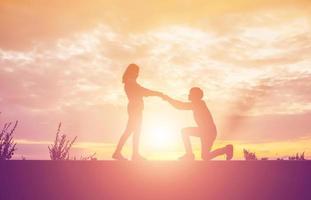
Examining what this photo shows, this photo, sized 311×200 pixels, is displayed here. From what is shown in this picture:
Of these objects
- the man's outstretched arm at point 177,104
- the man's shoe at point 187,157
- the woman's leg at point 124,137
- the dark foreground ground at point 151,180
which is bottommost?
the dark foreground ground at point 151,180

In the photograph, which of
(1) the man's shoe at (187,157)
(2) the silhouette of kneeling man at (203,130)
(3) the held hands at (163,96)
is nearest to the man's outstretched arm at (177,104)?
(3) the held hands at (163,96)

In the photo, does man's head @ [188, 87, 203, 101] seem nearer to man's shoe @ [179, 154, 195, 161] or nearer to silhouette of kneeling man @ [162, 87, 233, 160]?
silhouette of kneeling man @ [162, 87, 233, 160]

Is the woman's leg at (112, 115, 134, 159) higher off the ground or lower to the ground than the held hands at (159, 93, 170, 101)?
lower

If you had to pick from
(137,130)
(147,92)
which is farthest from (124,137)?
(147,92)

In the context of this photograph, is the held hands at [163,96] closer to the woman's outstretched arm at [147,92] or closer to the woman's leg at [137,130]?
the woman's outstretched arm at [147,92]

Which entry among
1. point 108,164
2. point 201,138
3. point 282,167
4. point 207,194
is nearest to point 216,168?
point 207,194

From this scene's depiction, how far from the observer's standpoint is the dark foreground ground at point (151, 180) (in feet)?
24.2

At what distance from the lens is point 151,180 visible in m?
7.55

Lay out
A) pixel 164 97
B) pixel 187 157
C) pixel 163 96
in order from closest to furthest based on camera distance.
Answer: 1. pixel 187 157
2. pixel 163 96
3. pixel 164 97

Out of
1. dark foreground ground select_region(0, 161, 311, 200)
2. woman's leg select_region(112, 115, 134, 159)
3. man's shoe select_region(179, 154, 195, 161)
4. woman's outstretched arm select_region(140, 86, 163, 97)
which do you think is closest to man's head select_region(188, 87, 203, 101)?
woman's outstretched arm select_region(140, 86, 163, 97)

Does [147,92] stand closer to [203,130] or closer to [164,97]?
[164,97]

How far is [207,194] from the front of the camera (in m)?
7.44

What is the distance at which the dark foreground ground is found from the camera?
7.38 metres

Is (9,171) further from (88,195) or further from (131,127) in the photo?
(131,127)
